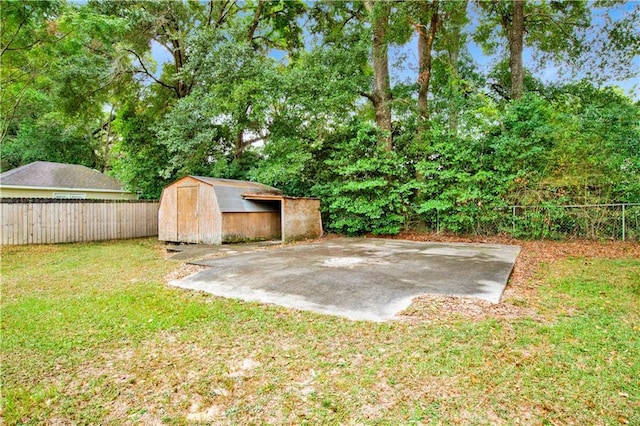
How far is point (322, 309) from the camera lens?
161 inches

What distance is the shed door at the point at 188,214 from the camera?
35.0ft

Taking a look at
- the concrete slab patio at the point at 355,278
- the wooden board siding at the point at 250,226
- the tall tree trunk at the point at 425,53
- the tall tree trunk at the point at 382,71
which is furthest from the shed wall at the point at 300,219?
the tall tree trunk at the point at 425,53

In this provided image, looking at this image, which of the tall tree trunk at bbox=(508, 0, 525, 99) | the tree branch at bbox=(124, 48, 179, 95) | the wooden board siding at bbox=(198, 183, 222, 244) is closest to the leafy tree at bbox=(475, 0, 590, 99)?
the tall tree trunk at bbox=(508, 0, 525, 99)

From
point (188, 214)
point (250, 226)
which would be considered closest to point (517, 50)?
point (250, 226)

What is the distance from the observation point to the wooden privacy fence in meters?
9.99

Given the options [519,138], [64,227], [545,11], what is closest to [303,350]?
[519,138]

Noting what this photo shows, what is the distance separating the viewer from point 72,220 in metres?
11.2

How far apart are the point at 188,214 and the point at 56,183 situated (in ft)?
29.4

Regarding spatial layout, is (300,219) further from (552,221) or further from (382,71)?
(552,221)

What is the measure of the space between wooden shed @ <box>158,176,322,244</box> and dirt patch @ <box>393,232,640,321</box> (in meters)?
4.00

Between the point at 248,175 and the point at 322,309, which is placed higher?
the point at 248,175

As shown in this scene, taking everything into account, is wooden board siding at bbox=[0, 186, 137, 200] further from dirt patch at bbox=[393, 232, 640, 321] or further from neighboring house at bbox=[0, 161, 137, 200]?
dirt patch at bbox=[393, 232, 640, 321]

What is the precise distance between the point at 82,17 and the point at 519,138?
12851 millimetres

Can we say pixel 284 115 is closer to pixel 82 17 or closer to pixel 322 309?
pixel 82 17
